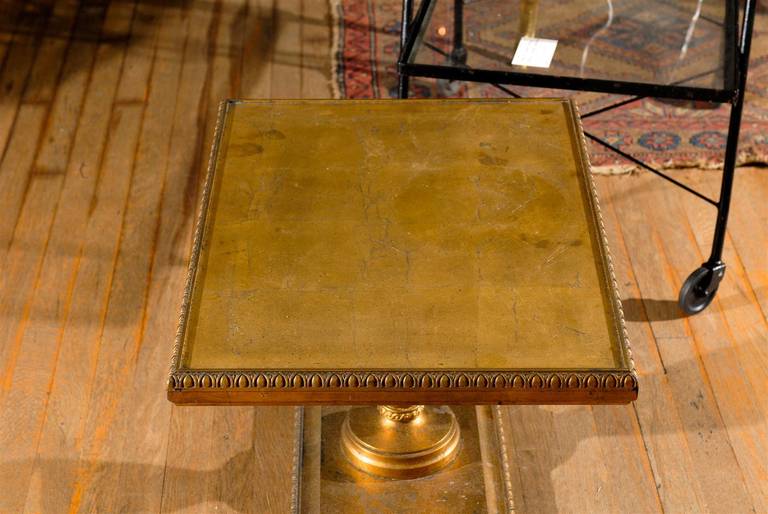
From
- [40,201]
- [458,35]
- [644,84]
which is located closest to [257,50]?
[40,201]

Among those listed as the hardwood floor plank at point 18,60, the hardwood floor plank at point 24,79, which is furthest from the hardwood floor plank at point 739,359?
the hardwood floor plank at point 18,60

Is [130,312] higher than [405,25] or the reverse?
the reverse

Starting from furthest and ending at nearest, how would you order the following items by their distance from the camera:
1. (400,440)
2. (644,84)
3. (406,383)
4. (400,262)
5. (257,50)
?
(257,50), (644,84), (400,440), (400,262), (406,383)

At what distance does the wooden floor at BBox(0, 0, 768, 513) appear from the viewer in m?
1.74

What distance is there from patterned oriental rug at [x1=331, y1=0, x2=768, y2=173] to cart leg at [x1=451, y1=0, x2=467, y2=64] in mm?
579

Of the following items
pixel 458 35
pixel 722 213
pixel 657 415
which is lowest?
pixel 657 415

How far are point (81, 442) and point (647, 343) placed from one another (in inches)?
41.6

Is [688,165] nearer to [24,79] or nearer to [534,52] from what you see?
[534,52]

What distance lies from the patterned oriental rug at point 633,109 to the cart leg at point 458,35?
0.58m

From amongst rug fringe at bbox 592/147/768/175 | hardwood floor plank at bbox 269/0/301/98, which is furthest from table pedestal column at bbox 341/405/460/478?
hardwood floor plank at bbox 269/0/301/98

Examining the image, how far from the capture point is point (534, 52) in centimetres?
188

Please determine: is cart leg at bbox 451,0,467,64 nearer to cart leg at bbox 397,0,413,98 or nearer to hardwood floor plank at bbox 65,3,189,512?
cart leg at bbox 397,0,413,98

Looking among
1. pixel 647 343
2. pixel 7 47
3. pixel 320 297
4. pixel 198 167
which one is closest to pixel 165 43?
pixel 7 47

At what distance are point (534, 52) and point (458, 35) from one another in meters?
0.15
